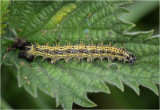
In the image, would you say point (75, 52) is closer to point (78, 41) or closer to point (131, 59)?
point (78, 41)

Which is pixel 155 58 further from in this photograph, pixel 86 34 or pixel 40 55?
pixel 40 55

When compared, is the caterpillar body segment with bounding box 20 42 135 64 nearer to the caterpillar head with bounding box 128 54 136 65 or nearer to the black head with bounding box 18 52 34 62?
the black head with bounding box 18 52 34 62

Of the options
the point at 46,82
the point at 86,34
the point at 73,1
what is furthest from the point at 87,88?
the point at 73,1

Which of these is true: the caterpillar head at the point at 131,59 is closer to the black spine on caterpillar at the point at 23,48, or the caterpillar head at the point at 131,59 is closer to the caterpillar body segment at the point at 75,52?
the caterpillar body segment at the point at 75,52

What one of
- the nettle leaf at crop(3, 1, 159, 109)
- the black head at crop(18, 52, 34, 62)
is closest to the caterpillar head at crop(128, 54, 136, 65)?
the nettle leaf at crop(3, 1, 159, 109)

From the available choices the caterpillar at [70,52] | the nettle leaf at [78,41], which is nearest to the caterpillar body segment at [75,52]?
the caterpillar at [70,52]

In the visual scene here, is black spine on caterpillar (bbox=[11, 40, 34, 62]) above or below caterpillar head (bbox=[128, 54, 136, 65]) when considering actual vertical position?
above
